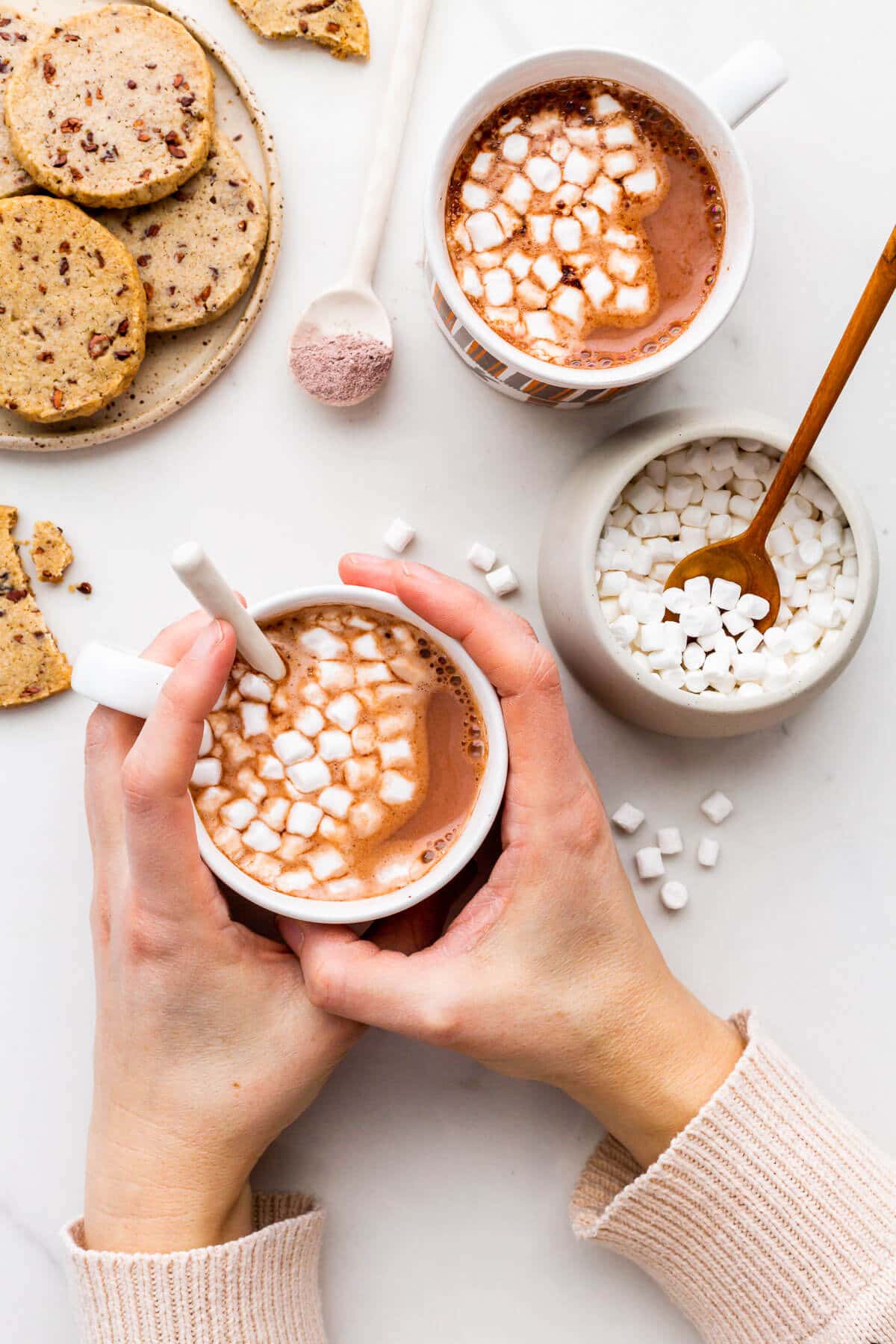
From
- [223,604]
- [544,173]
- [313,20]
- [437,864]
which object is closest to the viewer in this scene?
[223,604]

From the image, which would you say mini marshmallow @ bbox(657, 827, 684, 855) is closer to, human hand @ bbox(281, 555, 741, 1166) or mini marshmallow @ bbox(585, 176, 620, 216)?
human hand @ bbox(281, 555, 741, 1166)

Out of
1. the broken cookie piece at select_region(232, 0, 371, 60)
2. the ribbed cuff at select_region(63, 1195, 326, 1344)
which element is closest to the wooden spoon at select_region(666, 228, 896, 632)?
the broken cookie piece at select_region(232, 0, 371, 60)

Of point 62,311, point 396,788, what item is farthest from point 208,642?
point 62,311

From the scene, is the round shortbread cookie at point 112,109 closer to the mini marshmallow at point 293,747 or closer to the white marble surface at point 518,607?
the white marble surface at point 518,607

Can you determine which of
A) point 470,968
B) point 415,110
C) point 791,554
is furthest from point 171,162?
point 470,968

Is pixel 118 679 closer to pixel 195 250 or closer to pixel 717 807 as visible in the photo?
pixel 195 250

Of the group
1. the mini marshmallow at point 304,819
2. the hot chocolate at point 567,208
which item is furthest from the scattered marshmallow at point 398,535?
the mini marshmallow at point 304,819
